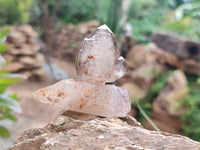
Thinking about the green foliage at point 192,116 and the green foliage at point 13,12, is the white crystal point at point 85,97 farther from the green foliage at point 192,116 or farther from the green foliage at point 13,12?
the green foliage at point 13,12

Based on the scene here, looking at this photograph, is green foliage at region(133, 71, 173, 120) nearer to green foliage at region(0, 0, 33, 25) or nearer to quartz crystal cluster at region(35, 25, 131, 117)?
green foliage at region(0, 0, 33, 25)

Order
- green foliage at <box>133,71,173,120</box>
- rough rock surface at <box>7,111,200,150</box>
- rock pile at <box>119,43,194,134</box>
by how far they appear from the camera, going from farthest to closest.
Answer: green foliage at <box>133,71,173,120</box> → rock pile at <box>119,43,194,134</box> → rough rock surface at <box>7,111,200,150</box>

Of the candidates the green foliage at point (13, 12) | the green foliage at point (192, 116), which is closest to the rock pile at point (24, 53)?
the green foliage at point (13, 12)

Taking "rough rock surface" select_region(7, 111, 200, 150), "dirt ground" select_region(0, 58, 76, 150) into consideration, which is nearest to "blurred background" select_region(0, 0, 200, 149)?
"dirt ground" select_region(0, 58, 76, 150)

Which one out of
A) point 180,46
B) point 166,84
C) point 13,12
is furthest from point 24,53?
point 180,46

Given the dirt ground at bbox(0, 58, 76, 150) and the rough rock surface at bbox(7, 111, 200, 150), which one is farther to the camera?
the dirt ground at bbox(0, 58, 76, 150)

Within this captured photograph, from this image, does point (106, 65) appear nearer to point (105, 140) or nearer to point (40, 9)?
point (105, 140)
